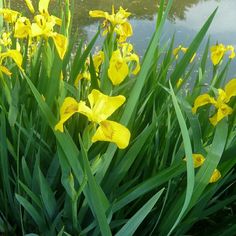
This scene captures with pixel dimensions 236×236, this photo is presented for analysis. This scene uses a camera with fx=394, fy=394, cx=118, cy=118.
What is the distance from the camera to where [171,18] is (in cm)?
622

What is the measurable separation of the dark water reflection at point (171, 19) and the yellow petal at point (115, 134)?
12.0 feet

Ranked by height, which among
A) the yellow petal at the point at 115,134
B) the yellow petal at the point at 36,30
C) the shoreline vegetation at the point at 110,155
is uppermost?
the yellow petal at the point at 36,30

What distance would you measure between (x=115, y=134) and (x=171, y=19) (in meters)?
5.70

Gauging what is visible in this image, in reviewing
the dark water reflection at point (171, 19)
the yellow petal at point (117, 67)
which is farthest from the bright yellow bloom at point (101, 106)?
the dark water reflection at point (171, 19)

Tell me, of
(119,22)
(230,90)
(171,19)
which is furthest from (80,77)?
(171,19)

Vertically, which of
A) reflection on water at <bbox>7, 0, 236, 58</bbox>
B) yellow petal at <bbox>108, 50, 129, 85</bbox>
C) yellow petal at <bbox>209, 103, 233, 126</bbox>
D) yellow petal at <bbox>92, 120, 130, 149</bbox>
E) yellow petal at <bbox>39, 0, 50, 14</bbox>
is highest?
yellow petal at <bbox>39, 0, 50, 14</bbox>

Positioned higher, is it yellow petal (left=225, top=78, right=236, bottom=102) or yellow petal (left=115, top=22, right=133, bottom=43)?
yellow petal (left=115, top=22, right=133, bottom=43)

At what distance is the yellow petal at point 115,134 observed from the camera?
0.60 metres

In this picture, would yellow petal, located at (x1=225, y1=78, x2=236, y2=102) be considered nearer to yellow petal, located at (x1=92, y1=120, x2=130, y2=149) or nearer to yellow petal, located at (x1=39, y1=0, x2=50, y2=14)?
yellow petal, located at (x1=92, y1=120, x2=130, y2=149)

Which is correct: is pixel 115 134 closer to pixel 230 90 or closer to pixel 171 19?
pixel 230 90

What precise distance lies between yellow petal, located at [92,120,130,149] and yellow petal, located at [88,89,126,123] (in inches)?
0.6

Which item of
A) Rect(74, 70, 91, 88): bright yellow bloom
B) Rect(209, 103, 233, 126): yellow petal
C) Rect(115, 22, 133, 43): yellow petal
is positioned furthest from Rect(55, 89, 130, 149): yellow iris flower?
Rect(115, 22, 133, 43): yellow petal

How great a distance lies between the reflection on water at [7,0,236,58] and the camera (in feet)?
16.2

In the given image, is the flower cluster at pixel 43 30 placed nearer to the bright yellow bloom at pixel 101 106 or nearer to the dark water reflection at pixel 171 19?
the bright yellow bloom at pixel 101 106
